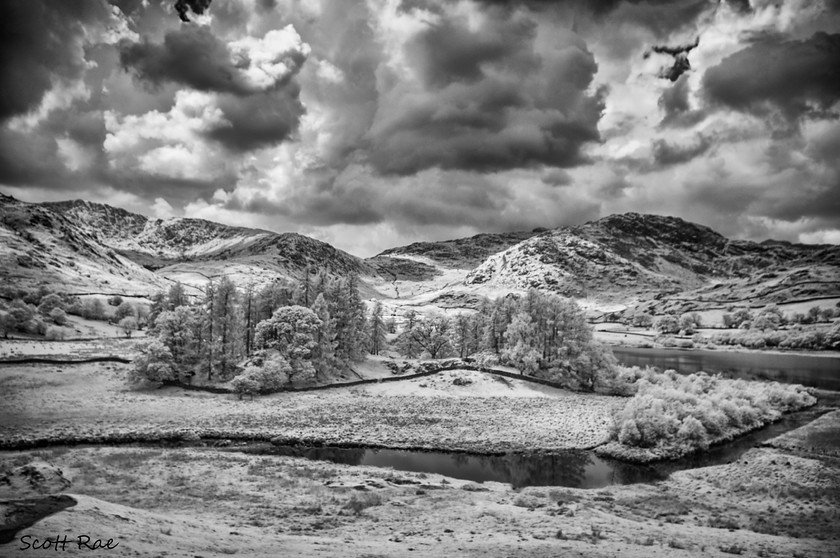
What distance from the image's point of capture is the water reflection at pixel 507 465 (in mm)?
34562

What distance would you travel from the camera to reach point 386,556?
1650cm

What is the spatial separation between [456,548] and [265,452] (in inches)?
1025

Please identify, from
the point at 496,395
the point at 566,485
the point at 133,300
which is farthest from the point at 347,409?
the point at 133,300

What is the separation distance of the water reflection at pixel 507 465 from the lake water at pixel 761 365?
65.4m

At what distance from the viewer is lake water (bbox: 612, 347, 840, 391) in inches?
3472

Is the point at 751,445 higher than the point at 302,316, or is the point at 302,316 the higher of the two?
the point at 302,316

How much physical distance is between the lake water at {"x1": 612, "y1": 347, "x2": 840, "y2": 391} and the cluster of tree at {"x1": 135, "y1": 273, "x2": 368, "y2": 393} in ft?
260

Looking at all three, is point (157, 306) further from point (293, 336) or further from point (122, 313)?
point (122, 313)

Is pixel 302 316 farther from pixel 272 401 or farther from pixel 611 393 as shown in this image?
pixel 611 393

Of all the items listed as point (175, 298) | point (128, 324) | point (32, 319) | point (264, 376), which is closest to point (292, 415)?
point (264, 376)

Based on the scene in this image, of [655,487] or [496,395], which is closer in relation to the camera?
[655,487]

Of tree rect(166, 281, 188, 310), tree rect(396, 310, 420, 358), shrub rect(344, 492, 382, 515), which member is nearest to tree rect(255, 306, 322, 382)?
tree rect(166, 281, 188, 310)

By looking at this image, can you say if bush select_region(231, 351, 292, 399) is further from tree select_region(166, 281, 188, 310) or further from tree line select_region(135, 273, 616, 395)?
tree select_region(166, 281, 188, 310)

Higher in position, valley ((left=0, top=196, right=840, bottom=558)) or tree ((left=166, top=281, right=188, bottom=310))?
tree ((left=166, top=281, right=188, bottom=310))
